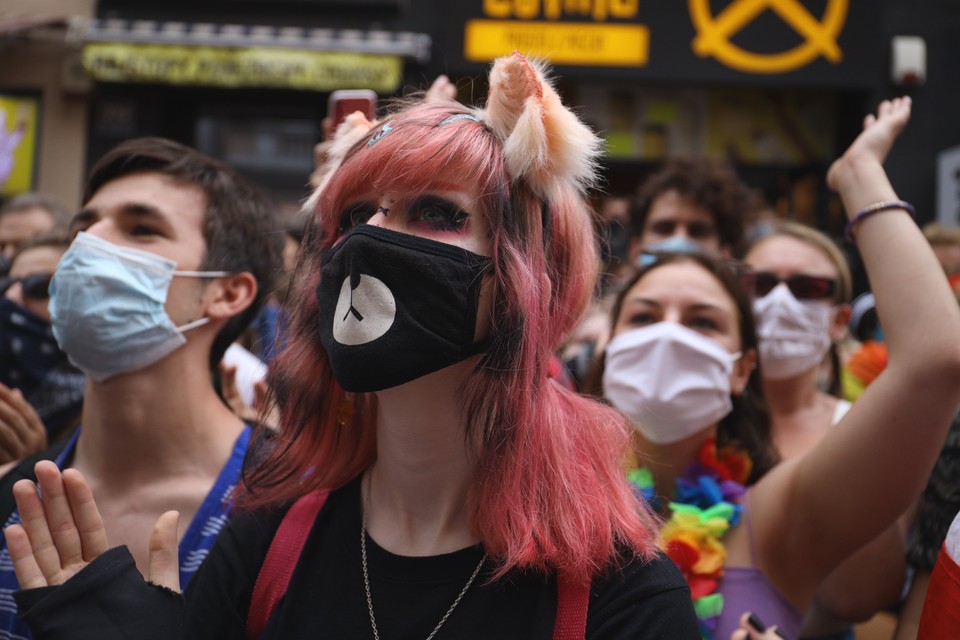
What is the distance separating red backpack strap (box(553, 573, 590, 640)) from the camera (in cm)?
150

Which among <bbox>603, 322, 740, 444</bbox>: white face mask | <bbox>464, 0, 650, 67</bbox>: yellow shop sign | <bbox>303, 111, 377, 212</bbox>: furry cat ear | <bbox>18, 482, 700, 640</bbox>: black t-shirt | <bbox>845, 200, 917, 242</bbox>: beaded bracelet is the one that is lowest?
<bbox>18, 482, 700, 640</bbox>: black t-shirt

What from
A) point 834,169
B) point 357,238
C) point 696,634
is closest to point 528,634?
point 696,634

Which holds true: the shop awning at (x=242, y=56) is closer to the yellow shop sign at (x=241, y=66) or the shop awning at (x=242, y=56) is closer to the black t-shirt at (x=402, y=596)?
the yellow shop sign at (x=241, y=66)

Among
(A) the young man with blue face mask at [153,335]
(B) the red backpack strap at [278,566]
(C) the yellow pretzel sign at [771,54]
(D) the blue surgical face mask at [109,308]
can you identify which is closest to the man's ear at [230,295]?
(A) the young man with blue face mask at [153,335]

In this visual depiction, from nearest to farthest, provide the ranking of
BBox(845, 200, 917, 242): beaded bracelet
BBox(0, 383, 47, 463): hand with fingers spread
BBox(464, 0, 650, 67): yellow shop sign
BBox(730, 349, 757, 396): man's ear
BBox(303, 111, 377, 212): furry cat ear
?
BBox(303, 111, 377, 212): furry cat ear, BBox(845, 200, 917, 242): beaded bracelet, BBox(0, 383, 47, 463): hand with fingers spread, BBox(730, 349, 757, 396): man's ear, BBox(464, 0, 650, 67): yellow shop sign

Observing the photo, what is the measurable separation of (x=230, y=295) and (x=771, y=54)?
659cm

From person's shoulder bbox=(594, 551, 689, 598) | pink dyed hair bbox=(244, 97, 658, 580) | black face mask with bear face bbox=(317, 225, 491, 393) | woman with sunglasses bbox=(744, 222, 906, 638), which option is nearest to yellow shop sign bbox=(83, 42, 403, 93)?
woman with sunglasses bbox=(744, 222, 906, 638)

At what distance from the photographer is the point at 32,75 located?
26.6 ft

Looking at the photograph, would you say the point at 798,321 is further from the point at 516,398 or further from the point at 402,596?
the point at 402,596

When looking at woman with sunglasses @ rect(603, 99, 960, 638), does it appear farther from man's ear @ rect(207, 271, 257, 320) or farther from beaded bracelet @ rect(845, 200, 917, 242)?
man's ear @ rect(207, 271, 257, 320)

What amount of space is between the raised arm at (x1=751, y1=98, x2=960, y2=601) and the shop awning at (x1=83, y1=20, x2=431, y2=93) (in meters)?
5.90

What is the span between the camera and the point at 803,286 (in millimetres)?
3547

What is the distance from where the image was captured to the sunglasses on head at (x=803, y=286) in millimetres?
3541

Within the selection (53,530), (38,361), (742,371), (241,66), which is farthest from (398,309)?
(241,66)
